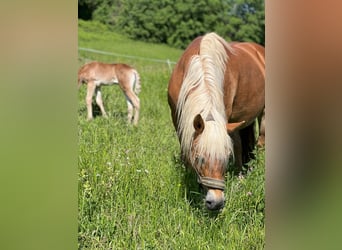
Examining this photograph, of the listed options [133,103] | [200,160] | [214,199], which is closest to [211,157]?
[200,160]

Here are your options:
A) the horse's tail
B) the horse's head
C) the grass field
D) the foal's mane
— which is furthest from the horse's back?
the horse's tail

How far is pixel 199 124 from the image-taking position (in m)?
2.08

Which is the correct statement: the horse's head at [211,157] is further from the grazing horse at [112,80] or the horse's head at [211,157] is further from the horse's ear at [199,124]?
the grazing horse at [112,80]

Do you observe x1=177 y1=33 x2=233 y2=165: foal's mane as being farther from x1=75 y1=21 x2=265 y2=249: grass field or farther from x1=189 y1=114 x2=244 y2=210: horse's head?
x1=75 y1=21 x2=265 y2=249: grass field

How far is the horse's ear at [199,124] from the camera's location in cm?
207

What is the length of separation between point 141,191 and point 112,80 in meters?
0.63

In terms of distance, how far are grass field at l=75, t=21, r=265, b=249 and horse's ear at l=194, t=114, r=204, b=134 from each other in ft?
1.07

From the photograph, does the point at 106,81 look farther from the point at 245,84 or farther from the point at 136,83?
the point at 245,84

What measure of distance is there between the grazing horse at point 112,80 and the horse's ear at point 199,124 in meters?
0.62

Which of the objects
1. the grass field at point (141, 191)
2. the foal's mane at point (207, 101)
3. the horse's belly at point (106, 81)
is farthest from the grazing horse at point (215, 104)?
the horse's belly at point (106, 81)
